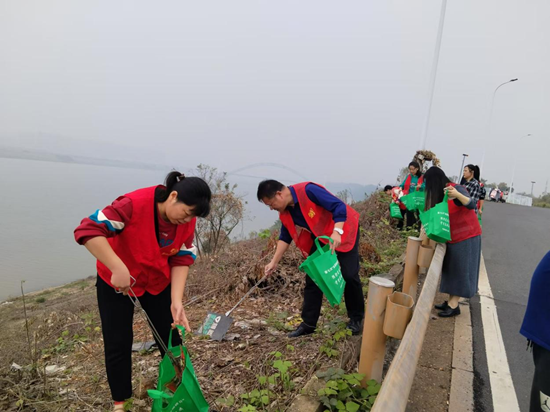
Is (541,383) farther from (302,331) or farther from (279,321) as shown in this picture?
(279,321)

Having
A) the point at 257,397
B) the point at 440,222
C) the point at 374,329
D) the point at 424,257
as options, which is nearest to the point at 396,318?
the point at 374,329

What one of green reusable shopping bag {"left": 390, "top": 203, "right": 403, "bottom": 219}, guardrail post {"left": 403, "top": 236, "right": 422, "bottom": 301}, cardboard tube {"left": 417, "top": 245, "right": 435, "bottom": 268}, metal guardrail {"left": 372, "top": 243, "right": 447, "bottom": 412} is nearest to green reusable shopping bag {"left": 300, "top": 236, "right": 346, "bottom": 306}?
metal guardrail {"left": 372, "top": 243, "right": 447, "bottom": 412}

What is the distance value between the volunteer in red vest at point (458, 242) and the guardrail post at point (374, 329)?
6.56 feet

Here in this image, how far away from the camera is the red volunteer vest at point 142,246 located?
197cm

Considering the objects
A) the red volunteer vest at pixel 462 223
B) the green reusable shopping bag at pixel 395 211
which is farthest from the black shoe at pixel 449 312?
the green reusable shopping bag at pixel 395 211

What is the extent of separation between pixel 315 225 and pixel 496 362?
6.60ft

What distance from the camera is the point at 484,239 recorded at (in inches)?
359

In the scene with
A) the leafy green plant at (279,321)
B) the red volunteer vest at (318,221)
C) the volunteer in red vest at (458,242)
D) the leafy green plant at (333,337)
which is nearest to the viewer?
the leafy green plant at (333,337)

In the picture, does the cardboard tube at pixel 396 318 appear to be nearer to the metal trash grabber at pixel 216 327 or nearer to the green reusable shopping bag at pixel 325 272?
the green reusable shopping bag at pixel 325 272

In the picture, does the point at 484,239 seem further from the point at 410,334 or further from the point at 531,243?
the point at 410,334

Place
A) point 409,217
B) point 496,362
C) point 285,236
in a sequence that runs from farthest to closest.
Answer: point 409,217 → point 285,236 → point 496,362

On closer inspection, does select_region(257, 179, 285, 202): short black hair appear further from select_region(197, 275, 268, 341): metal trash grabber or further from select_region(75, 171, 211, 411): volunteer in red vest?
select_region(197, 275, 268, 341): metal trash grabber

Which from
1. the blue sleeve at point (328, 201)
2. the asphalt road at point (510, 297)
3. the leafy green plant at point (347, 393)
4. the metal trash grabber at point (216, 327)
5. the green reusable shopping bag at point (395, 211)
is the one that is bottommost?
the metal trash grabber at point (216, 327)

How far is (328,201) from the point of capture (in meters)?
2.88
